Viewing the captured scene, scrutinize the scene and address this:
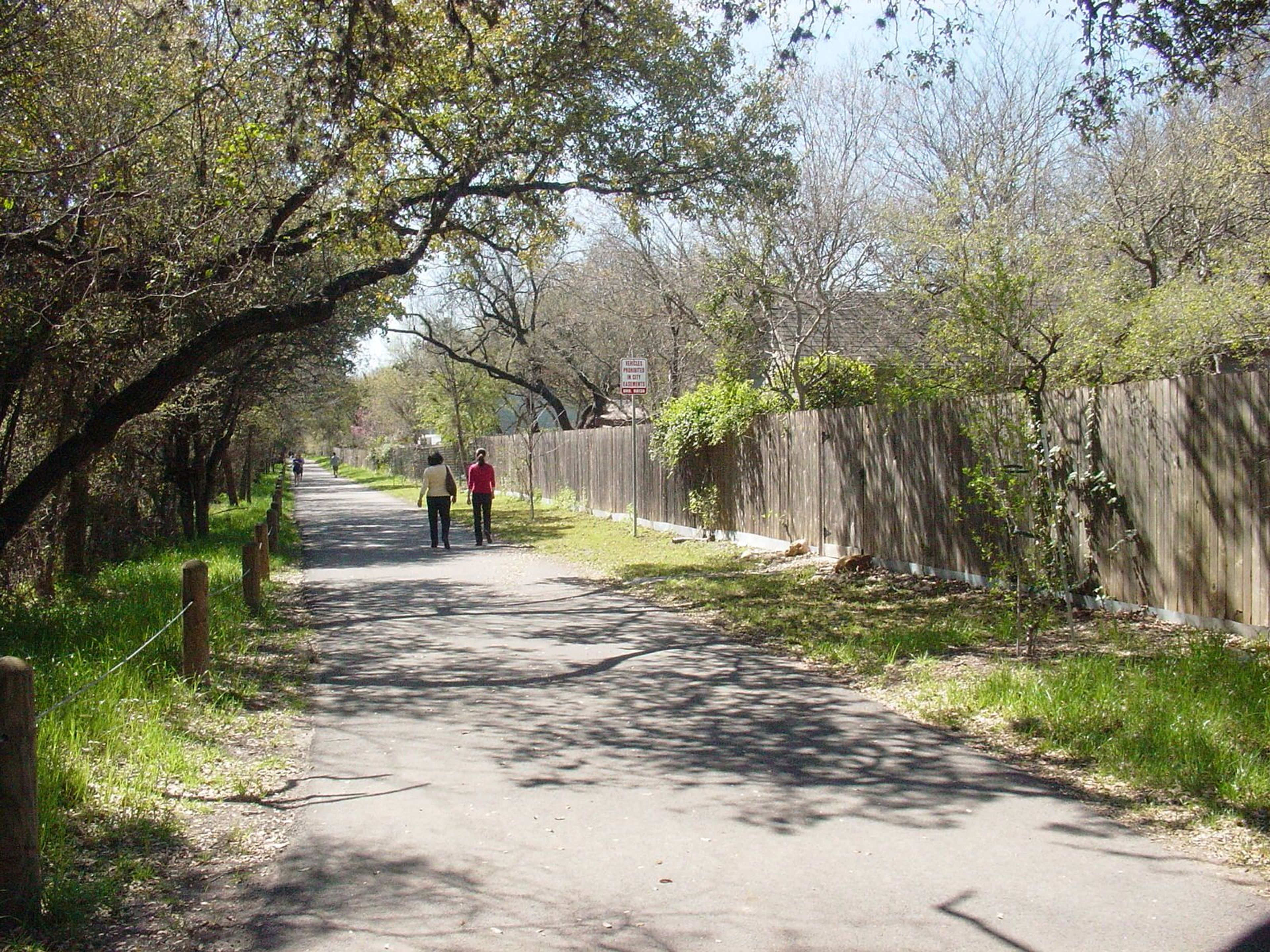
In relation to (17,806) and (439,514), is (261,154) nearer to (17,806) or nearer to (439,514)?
(17,806)

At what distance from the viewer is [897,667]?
8312 mm

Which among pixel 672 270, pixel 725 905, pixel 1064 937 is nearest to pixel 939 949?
pixel 1064 937

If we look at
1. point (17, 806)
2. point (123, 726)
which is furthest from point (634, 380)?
point (17, 806)

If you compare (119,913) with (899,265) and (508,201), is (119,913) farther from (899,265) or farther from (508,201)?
(899,265)

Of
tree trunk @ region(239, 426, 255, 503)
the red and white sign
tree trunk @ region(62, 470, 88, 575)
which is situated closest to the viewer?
tree trunk @ region(62, 470, 88, 575)

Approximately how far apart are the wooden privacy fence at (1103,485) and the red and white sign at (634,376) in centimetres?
393

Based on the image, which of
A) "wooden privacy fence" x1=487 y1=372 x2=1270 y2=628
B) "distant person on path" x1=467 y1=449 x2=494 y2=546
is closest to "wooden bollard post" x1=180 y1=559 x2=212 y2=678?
"wooden privacy fence" x1=487 y1=372 x2=1270 y2=628

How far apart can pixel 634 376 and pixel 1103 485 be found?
10.2 meters

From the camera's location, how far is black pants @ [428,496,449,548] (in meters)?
19.7

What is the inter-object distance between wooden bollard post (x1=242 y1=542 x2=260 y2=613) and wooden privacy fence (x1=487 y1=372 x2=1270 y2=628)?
23.3 feet

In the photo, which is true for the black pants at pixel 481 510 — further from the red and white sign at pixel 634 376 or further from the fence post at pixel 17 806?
the fence post at pixel 17 806

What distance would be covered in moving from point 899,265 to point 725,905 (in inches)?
622

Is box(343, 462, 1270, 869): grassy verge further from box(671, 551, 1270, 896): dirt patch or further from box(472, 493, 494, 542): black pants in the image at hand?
box(472, 493, 494, 542): black pants


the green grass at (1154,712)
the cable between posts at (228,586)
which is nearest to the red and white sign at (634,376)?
the cable between posts at (228,586)
